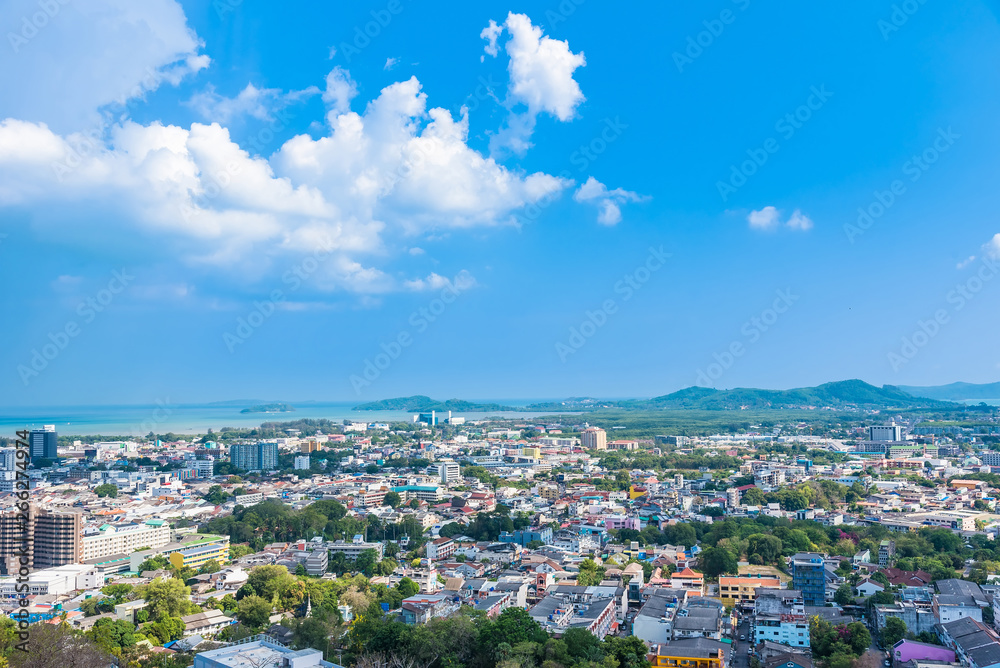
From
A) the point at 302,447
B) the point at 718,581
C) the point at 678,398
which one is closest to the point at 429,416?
the point at 302,447

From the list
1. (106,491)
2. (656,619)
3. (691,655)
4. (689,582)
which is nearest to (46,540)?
(106,491)

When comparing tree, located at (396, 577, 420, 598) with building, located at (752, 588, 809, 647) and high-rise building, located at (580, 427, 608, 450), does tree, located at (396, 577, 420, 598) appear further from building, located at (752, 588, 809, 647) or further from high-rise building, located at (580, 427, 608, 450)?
high-rise building, located at (580, 427, 608, 450)

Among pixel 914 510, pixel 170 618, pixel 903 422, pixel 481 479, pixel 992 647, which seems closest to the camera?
pixel 992 647

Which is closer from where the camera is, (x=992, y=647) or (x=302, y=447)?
(x=992, y=647)

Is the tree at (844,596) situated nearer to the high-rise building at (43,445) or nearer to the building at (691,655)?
the building at (691,655)

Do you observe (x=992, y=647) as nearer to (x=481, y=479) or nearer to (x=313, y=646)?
(x=313, y=646)

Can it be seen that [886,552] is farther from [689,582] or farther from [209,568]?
[209,568]

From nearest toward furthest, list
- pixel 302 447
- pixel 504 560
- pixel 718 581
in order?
pixel 718 581 → pixel 504 560 → pixel 302 447
